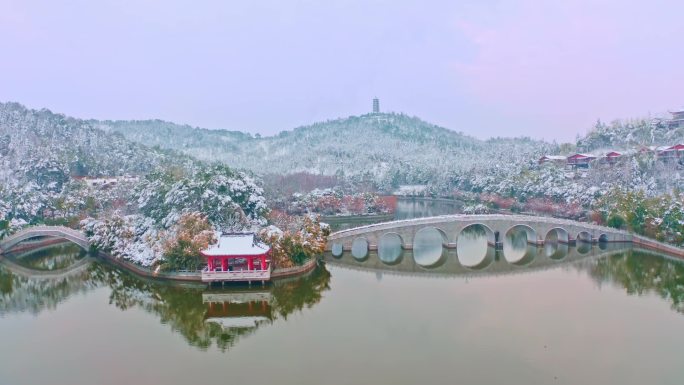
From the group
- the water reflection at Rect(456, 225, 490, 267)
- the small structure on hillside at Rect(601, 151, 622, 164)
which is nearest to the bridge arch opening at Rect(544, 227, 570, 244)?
the water reflection at Rect(456, 225, 490, 267)

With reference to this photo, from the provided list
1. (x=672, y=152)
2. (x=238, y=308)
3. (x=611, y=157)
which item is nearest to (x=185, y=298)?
(x=238, y=308)

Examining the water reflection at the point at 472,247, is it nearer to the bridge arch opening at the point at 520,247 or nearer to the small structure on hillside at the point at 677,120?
the bridge arch opening at the point at 520,247

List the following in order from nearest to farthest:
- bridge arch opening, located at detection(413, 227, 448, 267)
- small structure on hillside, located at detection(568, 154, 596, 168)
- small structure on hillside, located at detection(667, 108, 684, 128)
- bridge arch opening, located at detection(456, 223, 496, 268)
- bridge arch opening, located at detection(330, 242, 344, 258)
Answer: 1. bridge arch opening, located at detection(413, 227, 448, 267)
2. bridge arch opening, located at detection(456, 223, 496, 268)
3. bridge arch opening, located at detection(330, 242, 344, 258)
4. small structure on hillside, located at detection(568, 154, 596, 168)
5. small structure on hillside, located at detection(667, 108, 684, 128)

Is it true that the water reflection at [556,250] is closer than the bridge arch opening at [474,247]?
No

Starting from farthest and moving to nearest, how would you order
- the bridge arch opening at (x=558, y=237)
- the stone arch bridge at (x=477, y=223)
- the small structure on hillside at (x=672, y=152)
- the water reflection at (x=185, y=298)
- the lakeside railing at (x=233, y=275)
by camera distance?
the small structure on hillside at (x=672, y=152) < the bridge arch opening at (x=558, y=237) < the stone arch bridge at (x=477, y=223) < the lakeside railing at (x=233, y=275) < the water reflection at (x=185, y=298)

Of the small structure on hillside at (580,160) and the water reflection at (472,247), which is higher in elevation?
the small structure on hillside at (580,160)

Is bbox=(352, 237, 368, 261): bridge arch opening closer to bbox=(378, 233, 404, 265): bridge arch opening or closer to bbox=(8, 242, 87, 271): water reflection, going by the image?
bbox=(378, 233, 404, 265): bridge arch opening

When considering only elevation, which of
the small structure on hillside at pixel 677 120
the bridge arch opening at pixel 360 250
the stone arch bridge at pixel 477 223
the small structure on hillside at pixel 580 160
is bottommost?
the bridge arch opening at pixel 360 250

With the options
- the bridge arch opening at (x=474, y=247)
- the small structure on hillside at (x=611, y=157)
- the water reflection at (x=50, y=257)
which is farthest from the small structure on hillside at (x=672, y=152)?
the water reflection at (x=50, y=257)
